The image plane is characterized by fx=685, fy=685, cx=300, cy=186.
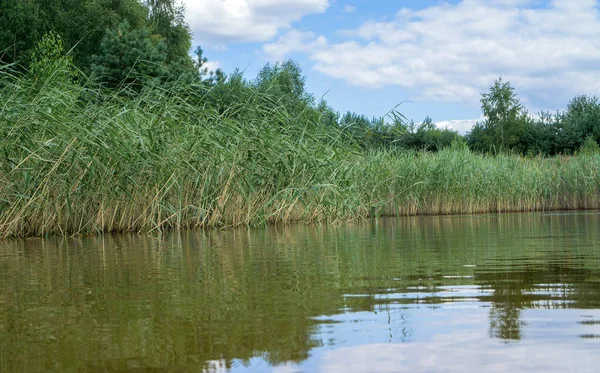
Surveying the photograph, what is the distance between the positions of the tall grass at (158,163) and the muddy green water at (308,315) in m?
3.29

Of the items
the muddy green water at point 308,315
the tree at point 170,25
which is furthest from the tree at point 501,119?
the muddy green water at point 308,315

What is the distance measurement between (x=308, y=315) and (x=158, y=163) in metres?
5.68

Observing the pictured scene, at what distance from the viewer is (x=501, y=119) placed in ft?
138

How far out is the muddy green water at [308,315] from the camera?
49.4 inches

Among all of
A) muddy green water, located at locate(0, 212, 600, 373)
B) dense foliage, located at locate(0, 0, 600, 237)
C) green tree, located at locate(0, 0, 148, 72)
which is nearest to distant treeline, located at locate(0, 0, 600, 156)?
green tree, located at locate(0, 0, 148, 72)

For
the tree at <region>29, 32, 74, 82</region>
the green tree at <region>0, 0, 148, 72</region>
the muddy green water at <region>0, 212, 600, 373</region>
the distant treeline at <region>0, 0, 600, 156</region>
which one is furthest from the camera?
the green tree at <region>0, 0, 148, 72</region>

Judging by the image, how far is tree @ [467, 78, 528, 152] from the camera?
41.0 m

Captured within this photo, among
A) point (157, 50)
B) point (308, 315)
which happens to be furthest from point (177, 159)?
point (157, 50)

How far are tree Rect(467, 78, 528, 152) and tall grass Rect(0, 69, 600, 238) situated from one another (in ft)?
105

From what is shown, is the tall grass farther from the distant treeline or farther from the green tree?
the green tree

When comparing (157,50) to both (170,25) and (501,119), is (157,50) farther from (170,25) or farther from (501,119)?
(501,119)

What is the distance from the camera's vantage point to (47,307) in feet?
6.69

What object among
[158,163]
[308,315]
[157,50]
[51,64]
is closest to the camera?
[308,315]

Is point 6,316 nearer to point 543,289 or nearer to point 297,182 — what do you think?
point 543,289
